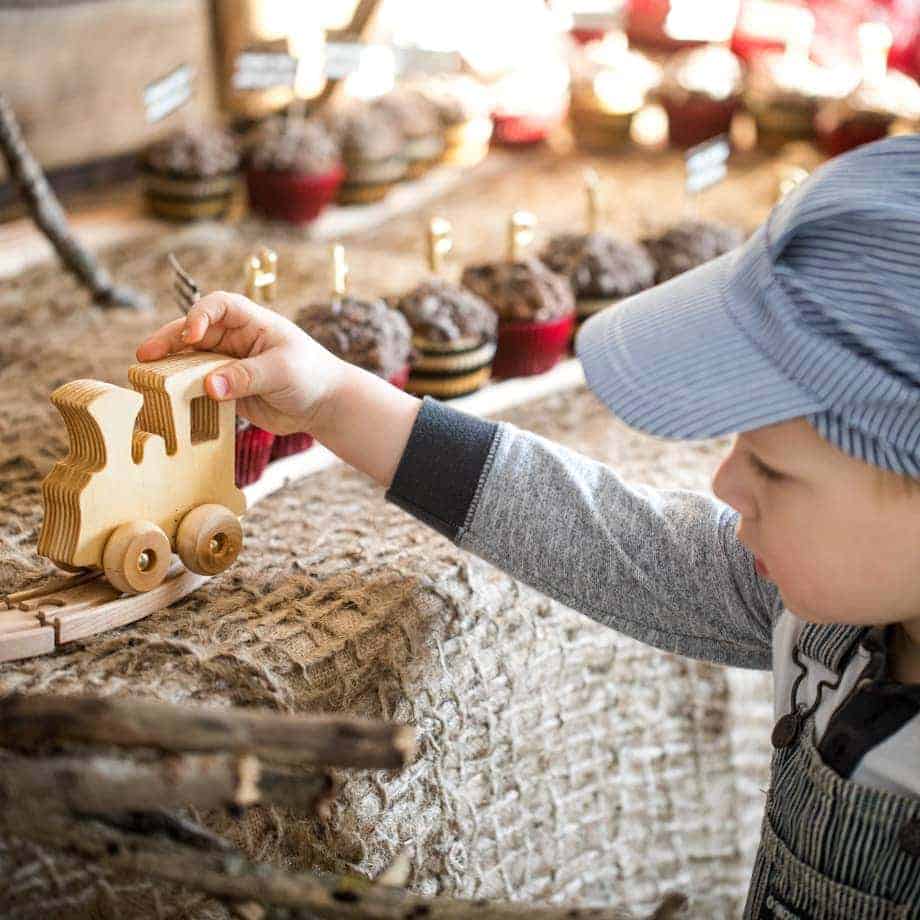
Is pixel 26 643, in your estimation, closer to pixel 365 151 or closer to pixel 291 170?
pixel 291 170

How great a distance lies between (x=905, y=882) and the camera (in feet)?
2.67

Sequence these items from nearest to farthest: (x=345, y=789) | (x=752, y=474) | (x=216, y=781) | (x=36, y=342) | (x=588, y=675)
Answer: (x=216, y=781), (x=752, y=474), (x=345, y=789), (x=588, y=675), (x=36, y=342)

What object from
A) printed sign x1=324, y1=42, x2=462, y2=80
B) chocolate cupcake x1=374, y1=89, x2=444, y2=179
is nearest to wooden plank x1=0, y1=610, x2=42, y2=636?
printed sign x1=324, y1=42, x2=462, y2=80

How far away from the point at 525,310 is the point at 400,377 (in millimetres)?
224

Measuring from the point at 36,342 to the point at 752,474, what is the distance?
103 cm

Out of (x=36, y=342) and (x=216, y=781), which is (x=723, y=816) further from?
(x=36, y=342)

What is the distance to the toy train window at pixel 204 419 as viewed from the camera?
3.10 feet

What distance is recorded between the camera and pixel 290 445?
1.24 meters

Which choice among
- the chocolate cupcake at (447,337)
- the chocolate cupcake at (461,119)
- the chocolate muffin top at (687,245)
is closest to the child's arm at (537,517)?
the chocolate cupcake at (447,337)

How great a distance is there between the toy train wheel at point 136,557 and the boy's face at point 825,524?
0.41 m

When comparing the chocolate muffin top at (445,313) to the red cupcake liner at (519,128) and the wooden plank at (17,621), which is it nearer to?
the wooden plank at (17,621)

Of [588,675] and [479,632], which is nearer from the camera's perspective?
[479,632]

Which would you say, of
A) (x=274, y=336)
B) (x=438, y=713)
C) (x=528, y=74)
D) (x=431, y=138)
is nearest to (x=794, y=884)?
(x=438, y=713)

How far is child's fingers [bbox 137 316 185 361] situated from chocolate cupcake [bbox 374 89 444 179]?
1334 millimetres
